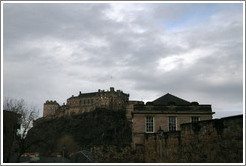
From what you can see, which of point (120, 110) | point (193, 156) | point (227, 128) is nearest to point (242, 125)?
point (227, 128)

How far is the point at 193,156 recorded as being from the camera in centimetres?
1416

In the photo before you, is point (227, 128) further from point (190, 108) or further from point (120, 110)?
point (120, 110)

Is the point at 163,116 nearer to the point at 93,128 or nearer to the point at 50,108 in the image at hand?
the point at 93,128

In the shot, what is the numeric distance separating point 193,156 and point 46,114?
391ft

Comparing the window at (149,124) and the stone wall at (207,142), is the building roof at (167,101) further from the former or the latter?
the stone wall at (207,142)

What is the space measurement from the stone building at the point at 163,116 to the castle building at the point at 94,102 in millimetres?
78207

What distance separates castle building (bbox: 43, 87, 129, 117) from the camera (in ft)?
354

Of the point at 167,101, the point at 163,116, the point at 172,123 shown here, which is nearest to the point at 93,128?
the point at 167,101

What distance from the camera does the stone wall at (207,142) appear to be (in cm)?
1110

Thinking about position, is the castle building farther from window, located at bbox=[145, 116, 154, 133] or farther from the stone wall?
the stone wall

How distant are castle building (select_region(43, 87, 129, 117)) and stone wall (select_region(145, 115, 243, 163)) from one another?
90506 millimetres

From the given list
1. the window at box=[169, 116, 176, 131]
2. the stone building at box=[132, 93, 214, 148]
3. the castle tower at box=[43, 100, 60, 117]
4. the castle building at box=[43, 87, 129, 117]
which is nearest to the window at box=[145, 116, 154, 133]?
the stone building at box=[132, 93, 214, 148]

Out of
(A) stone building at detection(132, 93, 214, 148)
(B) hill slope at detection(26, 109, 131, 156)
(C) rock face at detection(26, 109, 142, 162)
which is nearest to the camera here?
(A) stone building at detection(132, 93, 214, 148)

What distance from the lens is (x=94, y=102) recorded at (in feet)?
364
